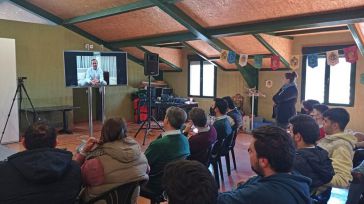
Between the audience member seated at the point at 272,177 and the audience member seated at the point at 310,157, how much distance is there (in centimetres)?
49

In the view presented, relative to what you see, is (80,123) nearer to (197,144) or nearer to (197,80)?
(197,80)

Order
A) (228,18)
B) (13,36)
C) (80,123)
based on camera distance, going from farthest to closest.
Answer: (80,123) < (13,36) < (228,18)

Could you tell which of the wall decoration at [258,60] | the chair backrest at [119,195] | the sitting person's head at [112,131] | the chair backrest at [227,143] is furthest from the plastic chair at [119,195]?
the wall decoration at [258,60]

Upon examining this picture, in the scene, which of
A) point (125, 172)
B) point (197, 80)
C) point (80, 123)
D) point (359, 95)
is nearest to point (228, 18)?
point (359, 95)

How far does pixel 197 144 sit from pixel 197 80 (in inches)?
257

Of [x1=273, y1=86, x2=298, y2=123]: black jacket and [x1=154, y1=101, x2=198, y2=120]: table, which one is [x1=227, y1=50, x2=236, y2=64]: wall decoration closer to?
[x1=154, y1=101, x2=198, y2=120]: table

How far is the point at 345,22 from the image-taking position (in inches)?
184

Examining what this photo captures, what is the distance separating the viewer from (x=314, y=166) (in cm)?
188

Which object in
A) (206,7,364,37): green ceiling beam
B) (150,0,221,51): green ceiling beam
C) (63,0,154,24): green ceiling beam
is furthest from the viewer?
(63,0,154,24): green ceiling beam

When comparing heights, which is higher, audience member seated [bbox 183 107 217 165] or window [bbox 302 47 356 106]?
window [bbox 302 47 356 106]

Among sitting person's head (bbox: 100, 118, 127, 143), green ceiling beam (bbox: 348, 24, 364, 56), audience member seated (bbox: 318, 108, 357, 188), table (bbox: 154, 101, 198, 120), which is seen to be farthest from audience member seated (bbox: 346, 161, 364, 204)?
table (bbox: 154, 101, 198, 120)

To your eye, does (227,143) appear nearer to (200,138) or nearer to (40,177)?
(200,138)

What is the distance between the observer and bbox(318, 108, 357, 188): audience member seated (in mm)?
2125

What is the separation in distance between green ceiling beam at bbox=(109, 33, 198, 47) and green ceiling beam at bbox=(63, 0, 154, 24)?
1.35 m
